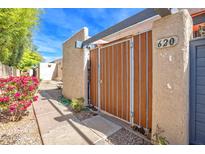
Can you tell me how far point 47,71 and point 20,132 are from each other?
19000 millimetres

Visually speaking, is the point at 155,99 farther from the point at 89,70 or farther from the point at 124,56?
the point at 89,70

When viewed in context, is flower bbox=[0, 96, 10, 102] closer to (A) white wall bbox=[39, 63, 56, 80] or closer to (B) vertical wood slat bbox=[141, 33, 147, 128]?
(B) vertical wood slat bbox=[141, 33, 147, 128]

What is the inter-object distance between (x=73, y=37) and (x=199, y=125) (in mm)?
6259

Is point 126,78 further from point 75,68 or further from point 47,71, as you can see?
point 47,71

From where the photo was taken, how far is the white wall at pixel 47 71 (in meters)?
20.5

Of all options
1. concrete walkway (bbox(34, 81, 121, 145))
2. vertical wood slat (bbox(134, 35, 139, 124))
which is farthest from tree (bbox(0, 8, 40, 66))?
vertical wood slat (bbox(134, 35, 139, 124))

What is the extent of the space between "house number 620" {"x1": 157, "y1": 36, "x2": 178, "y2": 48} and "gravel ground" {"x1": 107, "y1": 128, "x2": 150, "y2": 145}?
2163 mm

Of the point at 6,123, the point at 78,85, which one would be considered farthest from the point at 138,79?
the point at 6,123

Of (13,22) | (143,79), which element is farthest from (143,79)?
(13,22)

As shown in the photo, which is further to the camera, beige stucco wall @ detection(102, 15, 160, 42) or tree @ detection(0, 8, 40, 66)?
tree @ detection(0, 8, 40, 66)

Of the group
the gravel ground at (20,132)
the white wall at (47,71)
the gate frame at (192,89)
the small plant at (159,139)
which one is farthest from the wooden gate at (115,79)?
the white wall at (47,71)

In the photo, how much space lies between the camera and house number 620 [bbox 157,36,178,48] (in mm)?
2277

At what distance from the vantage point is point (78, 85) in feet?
20.1
